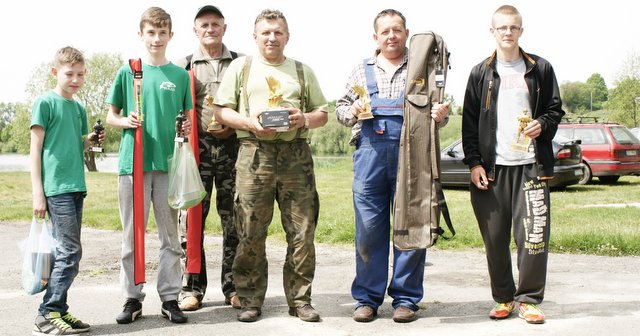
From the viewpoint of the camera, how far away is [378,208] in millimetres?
5566

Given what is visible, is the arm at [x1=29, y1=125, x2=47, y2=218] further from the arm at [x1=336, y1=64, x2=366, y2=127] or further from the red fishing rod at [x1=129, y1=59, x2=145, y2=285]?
the arm at [x1=336, y1=64, x2=366, y2=127]

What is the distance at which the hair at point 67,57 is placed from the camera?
17.3ft

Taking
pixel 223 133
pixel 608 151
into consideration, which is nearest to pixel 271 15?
pixel 223 133

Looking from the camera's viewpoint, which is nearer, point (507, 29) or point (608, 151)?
point (507, 29)

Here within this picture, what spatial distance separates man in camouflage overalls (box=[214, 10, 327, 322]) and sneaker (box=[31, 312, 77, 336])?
130cm

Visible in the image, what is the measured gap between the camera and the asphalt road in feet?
17.2

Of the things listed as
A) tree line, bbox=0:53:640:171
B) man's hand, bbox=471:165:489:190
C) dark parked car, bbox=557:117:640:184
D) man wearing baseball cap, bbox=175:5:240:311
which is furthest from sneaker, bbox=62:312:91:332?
tree line, bbox=0:53:640:171

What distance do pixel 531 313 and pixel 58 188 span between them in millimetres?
3626

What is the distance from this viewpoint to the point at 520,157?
17.7ft

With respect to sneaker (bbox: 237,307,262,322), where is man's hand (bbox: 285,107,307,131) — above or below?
above

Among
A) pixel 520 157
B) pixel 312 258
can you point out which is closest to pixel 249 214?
pixel 312 258

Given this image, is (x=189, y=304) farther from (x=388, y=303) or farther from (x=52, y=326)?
(x=388, y=303)

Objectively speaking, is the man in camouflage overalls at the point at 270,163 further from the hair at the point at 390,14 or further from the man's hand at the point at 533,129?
the man's hand at the point at 533,129

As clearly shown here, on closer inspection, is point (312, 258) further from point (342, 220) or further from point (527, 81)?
point (342, 220)
